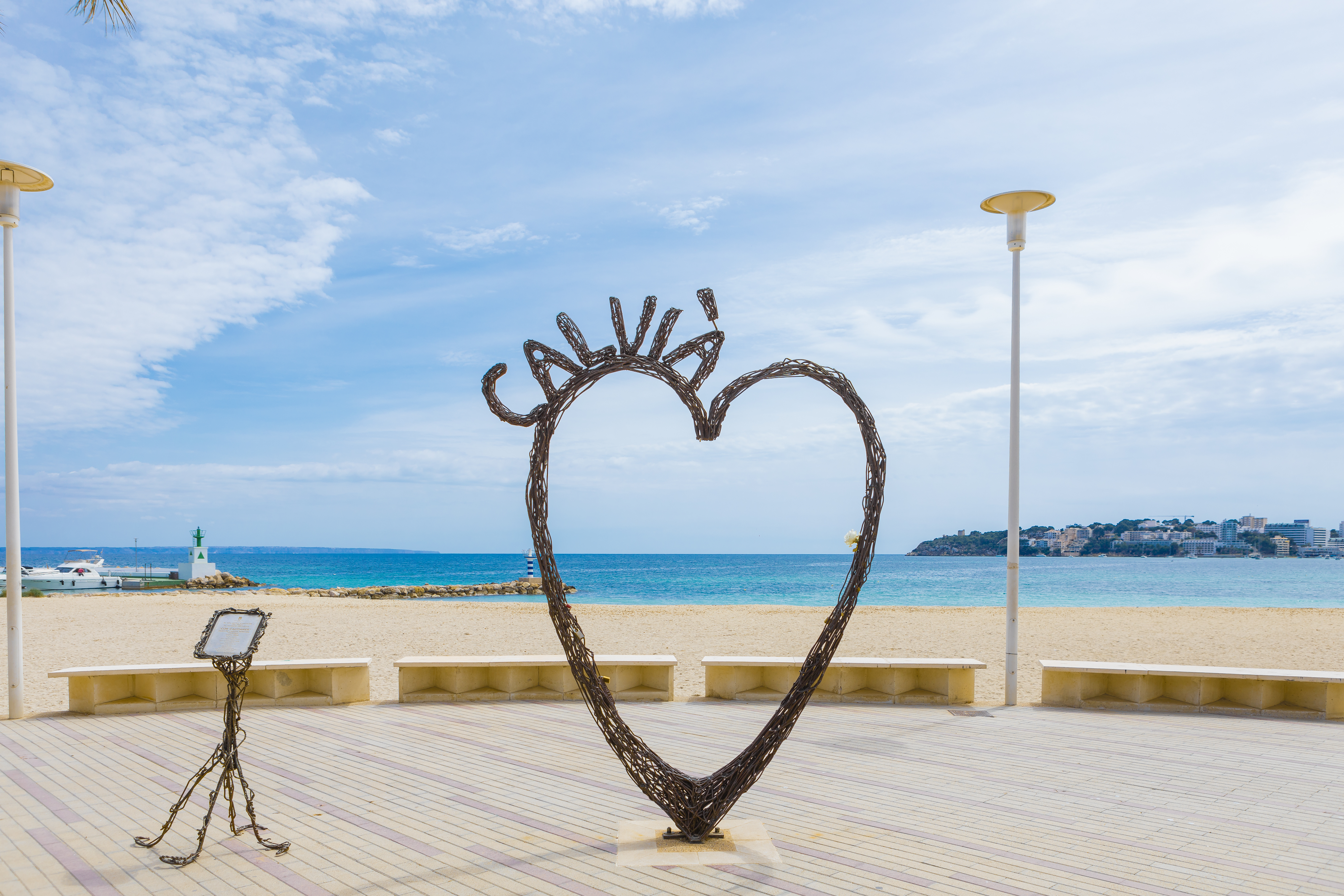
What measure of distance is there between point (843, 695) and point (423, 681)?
4762 mm

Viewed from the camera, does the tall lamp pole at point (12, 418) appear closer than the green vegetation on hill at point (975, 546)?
Yes

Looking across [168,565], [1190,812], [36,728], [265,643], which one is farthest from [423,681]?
[168,565]

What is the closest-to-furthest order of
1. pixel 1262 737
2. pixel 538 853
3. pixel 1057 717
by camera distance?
pixel 538 853
pixel 1262 737
pixel 1057 717

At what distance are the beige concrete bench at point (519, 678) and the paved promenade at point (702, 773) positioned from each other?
2.06 feet

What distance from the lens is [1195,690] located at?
8969 millimetres

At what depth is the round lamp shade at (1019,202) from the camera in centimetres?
920

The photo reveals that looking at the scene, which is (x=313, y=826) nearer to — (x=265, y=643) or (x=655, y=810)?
(x=655, y=810)

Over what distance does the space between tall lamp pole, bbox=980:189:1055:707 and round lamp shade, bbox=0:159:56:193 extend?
987 cm

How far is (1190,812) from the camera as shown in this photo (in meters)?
5.56


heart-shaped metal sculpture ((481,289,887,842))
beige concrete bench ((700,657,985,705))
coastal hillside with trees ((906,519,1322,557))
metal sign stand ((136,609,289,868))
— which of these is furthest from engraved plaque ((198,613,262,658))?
coastal hillside with trees ((906,519,1322,557))

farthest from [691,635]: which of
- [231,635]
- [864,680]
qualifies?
[231,635]

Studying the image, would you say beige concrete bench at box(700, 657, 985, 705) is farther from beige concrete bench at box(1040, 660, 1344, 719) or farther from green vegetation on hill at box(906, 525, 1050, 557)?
green vegetation on hill at box(906, 525, 1050, 557)

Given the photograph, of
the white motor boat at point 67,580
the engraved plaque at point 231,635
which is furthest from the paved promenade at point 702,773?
the white motor boat at point 67,580

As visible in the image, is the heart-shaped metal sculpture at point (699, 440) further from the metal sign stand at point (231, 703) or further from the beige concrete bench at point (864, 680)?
the beige concrete bench at point (864, 680)
